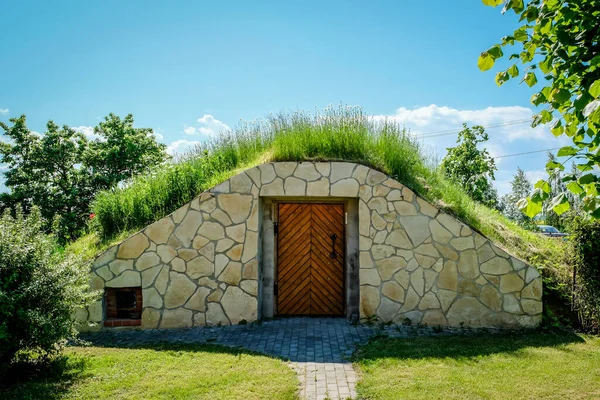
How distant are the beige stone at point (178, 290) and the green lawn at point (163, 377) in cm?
156

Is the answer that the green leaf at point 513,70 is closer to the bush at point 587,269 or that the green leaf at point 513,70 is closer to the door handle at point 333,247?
the bush at point 587,269

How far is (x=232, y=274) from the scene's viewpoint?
8.60 meters

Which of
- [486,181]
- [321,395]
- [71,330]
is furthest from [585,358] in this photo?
[486,181]

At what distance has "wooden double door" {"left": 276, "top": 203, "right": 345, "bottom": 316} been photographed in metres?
9.32

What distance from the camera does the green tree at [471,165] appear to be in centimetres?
1509

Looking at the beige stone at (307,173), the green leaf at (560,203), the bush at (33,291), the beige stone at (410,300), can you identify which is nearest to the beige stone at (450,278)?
the beige stone at (410,300)

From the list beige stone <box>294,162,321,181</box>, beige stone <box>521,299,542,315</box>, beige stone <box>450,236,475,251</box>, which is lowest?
beige stone <box>521,299,542,315</box>

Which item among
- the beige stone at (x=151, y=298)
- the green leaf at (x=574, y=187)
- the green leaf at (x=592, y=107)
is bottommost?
the beige stone at (x=151, y=298)

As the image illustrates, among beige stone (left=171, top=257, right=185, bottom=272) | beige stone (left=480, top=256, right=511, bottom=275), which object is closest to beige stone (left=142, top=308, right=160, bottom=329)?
beige stone (left=171, top=257, right=185, bottom=272)

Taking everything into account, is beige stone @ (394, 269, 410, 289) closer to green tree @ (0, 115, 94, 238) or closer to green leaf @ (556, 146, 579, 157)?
green leaf @ (556, 146, 579, 157)

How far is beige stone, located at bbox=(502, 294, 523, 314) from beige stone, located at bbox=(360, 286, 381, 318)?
2.35 meters

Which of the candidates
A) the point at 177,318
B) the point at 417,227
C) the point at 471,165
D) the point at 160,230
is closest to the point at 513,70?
the point at 417,227

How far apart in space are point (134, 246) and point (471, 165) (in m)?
11.7

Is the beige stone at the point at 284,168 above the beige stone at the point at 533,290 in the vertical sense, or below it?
above
